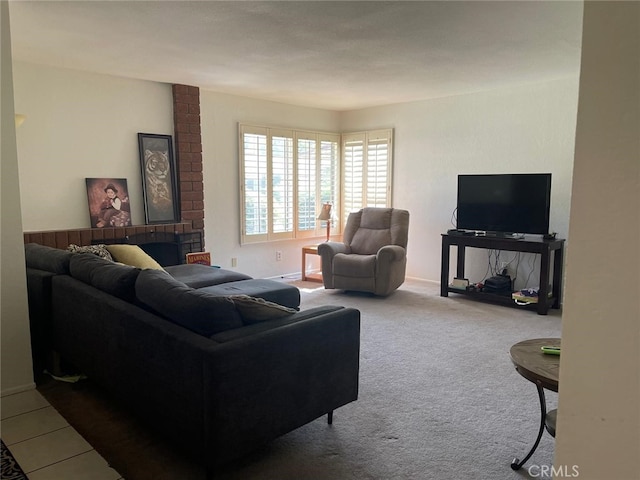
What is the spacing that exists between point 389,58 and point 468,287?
2.63 m

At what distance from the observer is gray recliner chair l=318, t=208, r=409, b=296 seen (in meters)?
5.06

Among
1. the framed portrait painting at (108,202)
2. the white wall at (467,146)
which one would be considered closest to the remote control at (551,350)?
the white wall at (467,146)

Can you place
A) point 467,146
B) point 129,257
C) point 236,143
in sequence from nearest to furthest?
point 129,257, point 467,146, point 236,143

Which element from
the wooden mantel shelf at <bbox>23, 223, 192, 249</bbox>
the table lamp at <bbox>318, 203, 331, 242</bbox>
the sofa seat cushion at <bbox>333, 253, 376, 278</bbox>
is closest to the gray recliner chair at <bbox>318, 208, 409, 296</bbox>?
the sofa seat cushion at <bbox>333, 253, 376, 278</bbox>

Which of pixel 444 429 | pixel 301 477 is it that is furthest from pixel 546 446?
pixel 301 477

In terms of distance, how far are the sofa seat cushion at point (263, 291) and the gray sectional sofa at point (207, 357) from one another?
1.10 meters

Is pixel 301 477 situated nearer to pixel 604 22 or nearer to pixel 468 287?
pixel 604 22

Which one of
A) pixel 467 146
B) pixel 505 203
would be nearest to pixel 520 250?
pixel 505 203

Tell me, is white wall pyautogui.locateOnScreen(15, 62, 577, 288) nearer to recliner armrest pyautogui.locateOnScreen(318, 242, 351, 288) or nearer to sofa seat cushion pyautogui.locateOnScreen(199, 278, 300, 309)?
recliner armrest pyautogui.locateOnScreen(318, 242, 351, 288)

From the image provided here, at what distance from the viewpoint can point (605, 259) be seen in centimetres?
76

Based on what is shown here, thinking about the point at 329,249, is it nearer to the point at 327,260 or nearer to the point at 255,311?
the point at 327,260

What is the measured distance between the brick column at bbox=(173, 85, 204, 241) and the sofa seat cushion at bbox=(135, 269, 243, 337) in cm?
308

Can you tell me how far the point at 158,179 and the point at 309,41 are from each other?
2428mm

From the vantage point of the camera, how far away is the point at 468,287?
202 inches
